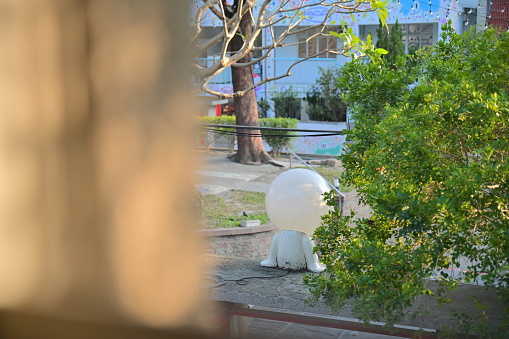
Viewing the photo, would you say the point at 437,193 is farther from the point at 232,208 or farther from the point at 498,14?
the point at 498,14

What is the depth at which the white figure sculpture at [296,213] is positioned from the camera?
17.6 ft

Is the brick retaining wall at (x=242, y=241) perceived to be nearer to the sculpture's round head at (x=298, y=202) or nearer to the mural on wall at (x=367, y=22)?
the sculpture's round head at (x=298, y=202)

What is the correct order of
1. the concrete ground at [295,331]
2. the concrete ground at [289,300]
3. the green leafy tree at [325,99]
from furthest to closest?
the green leafy tree at [325,99] → the concrete ground at [295,331] → the concrete ground at [289,300]

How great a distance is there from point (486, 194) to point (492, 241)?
0.19m

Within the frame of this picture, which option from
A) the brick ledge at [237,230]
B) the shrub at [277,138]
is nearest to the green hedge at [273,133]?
the shrub at [277,138]

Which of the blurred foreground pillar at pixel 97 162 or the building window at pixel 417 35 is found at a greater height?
the building window at pixel 417 35

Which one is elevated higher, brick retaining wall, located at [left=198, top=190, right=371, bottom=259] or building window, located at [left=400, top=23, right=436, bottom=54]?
building window, located at [left=400, top=23, right=436, bottom=54]

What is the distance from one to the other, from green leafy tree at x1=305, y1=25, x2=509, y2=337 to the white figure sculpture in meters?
2.06

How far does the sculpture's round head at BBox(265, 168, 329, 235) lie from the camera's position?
5.35 metres

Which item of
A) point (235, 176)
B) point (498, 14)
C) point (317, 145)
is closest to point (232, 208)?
point (235, 176)

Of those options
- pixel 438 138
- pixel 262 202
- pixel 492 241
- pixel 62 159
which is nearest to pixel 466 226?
pixel 492 241

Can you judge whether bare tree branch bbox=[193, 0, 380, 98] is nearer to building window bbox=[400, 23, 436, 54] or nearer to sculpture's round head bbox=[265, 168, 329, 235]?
sculpture's round head bbox=[265, 168, 329, 235]

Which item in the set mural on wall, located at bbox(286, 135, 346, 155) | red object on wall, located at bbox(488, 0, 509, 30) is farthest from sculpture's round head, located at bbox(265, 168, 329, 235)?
red object on wall, located at bbox(488, 0, 509, 30)

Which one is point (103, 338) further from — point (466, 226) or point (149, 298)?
point (466, 226)
